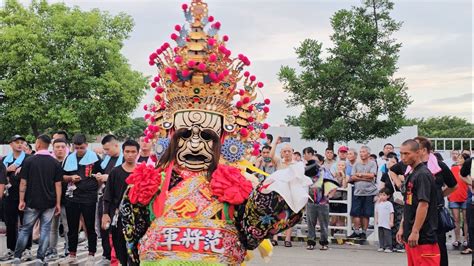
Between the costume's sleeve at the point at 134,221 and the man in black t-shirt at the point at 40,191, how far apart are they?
167 inches

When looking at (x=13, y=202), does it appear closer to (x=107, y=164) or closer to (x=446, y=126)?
(x=107, y=164)

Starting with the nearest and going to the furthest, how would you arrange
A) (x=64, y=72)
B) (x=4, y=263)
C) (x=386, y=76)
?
1. (x=4, y=263)
2. (x=386, y=76)
3. (x=64, y=72)

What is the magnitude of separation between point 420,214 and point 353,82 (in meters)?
16.9

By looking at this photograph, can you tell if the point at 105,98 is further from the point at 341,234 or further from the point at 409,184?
the point at 409,184

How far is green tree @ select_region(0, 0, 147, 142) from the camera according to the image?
28.4 m

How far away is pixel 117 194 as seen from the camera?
725cm

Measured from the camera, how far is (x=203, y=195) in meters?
4.24

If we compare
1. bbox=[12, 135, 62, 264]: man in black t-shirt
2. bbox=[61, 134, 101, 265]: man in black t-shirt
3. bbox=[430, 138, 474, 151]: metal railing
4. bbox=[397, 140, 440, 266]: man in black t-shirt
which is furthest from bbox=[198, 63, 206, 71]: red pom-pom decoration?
bbox=[430, 138, 474, 151]: metal railing

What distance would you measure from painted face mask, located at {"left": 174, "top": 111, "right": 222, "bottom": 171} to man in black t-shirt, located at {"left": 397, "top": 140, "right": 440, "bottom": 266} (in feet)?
7.00

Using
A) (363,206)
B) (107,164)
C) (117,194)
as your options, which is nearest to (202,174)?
(117,194)

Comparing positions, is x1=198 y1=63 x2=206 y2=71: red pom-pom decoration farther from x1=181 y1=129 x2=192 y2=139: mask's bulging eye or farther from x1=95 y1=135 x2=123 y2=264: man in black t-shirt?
x1=95 y1=135 x2=123 y2=264: man in black t-shirt

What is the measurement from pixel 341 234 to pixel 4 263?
6129 millimetres

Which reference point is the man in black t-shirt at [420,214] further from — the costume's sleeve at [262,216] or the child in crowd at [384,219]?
the child in crowd at [384,219]

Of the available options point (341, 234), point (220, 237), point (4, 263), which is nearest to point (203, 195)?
point (220, 237)
